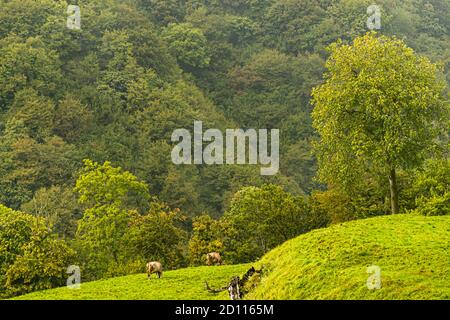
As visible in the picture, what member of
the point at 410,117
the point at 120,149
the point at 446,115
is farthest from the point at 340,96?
the point at 120,149

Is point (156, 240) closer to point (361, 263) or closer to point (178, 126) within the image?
point (361, 263)

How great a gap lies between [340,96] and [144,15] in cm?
9893

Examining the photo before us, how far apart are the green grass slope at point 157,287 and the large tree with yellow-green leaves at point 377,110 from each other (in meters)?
9.12

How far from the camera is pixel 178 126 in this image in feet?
330

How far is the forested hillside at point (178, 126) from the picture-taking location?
1800 inches

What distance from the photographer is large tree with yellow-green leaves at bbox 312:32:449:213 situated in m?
34.7

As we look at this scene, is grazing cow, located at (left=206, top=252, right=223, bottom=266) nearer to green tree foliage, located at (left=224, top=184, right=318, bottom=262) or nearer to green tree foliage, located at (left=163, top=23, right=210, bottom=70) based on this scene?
green tree foliage, located at (left=224, top=184, right=318, bottom=262)

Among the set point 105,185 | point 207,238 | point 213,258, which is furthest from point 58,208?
point 213,258

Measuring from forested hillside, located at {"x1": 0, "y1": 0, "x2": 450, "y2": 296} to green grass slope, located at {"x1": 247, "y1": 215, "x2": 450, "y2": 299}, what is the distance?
22.9ft

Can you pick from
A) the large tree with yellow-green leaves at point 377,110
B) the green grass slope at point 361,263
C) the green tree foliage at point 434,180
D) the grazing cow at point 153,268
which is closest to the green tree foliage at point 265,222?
the green tree foliage at point 434,180

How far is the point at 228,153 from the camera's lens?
327 ft

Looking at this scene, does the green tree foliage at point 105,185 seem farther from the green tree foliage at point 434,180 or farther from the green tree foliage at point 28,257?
the green tree foliage at point 434,180

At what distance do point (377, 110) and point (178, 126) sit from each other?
6770cm
